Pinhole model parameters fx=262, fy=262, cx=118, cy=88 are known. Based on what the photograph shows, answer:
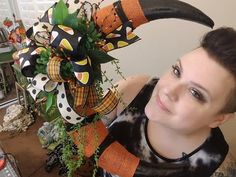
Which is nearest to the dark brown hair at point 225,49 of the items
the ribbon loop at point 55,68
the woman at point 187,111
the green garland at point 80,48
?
the woman at point 187,111

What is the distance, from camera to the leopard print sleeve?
776 millimetres

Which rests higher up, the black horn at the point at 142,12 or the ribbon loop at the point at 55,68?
the black horn at the point at 142,12

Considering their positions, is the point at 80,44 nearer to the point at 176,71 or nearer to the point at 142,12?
the point at 142,12

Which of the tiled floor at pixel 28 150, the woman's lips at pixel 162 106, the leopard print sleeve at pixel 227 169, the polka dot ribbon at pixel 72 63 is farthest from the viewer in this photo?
the tiled floor at pixel 28 150

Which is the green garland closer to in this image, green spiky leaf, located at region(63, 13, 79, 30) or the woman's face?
green spiky leaf, located at region(63, 13, 79, 30)

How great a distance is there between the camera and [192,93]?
2.09 feet

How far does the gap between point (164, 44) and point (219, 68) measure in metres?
0.42

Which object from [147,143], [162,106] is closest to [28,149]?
[147,143]

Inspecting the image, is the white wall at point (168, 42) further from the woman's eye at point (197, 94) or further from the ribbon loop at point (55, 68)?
the ribbon loop at point (55, 68)

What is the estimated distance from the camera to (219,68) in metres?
0.61

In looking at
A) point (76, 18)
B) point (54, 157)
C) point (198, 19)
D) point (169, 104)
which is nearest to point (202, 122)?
point (169, 104)

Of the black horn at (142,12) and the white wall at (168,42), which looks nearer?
the black horn at (142,12)

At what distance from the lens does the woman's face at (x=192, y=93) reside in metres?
0.62

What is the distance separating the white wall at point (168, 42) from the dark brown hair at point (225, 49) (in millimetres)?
189
